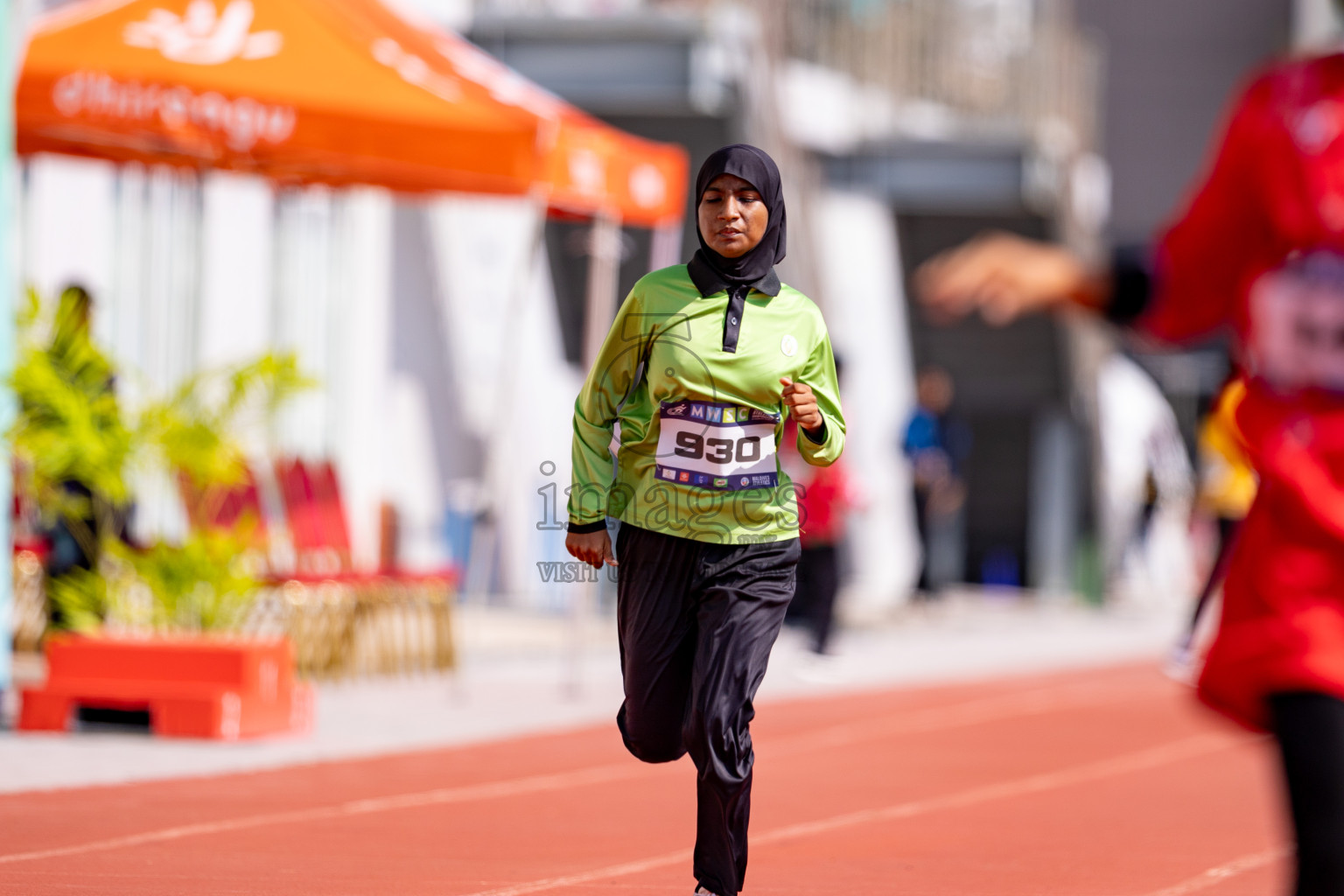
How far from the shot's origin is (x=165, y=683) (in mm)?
10609

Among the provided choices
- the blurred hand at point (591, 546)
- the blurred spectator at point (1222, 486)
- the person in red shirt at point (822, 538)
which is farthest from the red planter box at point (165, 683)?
the person in red shirt at point (822, 538)

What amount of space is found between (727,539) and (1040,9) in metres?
25.3

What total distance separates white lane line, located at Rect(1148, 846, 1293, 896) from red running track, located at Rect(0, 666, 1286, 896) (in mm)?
16

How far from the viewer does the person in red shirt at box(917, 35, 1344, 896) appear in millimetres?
3818

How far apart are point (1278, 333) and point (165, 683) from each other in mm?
7513

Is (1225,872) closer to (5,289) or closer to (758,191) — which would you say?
(758,191)

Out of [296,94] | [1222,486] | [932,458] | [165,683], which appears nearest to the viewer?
[165,683]

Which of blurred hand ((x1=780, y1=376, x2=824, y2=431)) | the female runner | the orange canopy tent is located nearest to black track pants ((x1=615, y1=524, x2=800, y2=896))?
the female runner

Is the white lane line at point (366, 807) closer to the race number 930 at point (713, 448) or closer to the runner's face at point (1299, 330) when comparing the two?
the race number 930 at point (713, 448)

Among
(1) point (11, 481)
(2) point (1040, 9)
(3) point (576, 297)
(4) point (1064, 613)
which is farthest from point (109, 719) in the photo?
(2) point (1040, 9)

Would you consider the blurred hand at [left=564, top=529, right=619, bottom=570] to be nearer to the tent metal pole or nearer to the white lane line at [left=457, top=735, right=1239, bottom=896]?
the white lane line at [left=457, top=735, right=1239, bottom=896]

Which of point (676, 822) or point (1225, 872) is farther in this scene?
point (676, 822)

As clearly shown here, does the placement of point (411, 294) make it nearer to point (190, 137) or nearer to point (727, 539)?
point (190, 137)

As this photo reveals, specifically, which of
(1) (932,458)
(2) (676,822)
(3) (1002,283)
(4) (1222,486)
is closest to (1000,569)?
(1) (932,458)
